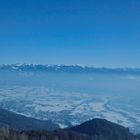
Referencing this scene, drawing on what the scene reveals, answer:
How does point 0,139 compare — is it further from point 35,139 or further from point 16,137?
point 35,139

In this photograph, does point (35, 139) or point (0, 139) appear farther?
point (35, 139)

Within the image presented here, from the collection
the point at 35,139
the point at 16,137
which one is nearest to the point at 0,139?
the point at 16,137
